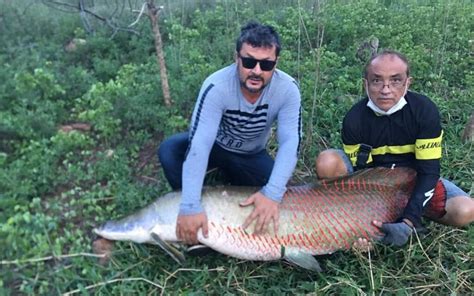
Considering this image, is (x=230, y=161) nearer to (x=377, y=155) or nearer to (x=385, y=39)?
(x=377, y=155)

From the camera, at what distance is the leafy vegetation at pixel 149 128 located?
2775 mm

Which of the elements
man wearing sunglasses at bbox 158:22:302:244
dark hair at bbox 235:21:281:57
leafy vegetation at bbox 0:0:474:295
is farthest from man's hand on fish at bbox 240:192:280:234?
dark hair at bbox 235:21:281:57

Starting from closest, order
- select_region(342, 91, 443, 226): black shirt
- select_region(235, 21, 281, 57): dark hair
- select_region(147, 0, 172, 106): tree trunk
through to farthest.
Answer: select_region(235, 21, 281, 57): dark hair, select_region(342, 91, 443, 226): black shirt, select_region(147, 0, 172, 106): tree trunk

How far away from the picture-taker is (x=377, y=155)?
311 centimetres

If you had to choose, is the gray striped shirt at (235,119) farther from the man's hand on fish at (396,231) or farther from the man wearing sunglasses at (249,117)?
the man's hand on fish at (396,231)

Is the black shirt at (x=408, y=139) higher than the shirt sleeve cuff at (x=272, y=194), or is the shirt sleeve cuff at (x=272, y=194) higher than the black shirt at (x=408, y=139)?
the black shirt at (x=408, y=139)

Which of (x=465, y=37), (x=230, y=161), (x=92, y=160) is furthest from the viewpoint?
(x=465, y=37)

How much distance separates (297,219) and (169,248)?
72cm

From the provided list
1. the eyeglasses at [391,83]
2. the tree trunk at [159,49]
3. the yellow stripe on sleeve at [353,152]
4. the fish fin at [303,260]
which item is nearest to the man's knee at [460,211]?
the yellow stripe on sleeve at [353,152]

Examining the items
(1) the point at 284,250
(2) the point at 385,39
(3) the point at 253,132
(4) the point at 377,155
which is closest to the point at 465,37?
(2) the point at 385,39

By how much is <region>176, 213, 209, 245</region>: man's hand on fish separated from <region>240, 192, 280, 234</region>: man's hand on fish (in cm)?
22

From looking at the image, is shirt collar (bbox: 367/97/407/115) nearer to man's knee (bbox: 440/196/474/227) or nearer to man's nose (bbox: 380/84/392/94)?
man's nose (bbox: 380/84/392/94)

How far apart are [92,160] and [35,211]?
→ 0.64m

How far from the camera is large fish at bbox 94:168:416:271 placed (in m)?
2.76
